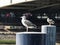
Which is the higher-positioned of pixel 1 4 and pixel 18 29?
pixel 1 4

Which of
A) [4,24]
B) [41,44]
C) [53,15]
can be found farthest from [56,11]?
[41,44]

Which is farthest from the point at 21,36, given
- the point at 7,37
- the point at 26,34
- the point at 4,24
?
the point at 4,24

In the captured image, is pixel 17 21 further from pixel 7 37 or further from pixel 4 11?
pixel 7 37

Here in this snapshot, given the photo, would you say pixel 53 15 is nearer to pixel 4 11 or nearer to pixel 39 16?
pixel 39 16

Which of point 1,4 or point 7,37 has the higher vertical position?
point 1,4

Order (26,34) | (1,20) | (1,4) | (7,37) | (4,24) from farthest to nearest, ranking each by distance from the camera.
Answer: (1,20)
(4,24)
(1,4)
(7,37)
(26,34)

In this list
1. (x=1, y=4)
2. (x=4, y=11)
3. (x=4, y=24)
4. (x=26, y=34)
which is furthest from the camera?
(x=4, y=11)

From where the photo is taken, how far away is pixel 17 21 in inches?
1738

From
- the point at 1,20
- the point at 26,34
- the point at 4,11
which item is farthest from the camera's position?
the point at 4,11

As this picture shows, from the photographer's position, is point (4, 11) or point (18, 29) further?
point (4, 11)

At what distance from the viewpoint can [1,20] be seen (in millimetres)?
45031

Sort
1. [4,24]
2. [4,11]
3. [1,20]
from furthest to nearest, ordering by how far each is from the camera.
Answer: [4,11] → [1,20] → [4,24]

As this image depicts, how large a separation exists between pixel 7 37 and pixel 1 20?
10051mm

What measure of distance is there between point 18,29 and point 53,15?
34.4ft
